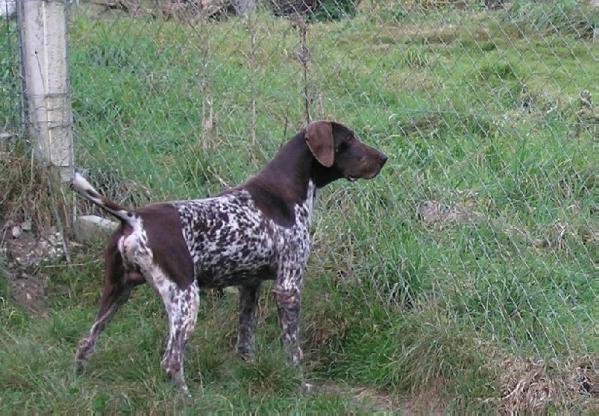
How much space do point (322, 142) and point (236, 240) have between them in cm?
67

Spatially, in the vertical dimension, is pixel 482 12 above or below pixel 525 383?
above

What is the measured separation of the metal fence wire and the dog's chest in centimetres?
58

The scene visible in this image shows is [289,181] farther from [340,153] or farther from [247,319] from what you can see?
[247,319]

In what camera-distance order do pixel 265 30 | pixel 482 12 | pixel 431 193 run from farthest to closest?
pixel 265 30, pixel 431 193, pixel 482 12

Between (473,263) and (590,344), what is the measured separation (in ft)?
2.52

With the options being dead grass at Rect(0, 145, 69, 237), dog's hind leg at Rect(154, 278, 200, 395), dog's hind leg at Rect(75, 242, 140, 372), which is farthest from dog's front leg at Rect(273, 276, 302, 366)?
dead grass at Rect(0, 145, 69, 237)

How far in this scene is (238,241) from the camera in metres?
4.92

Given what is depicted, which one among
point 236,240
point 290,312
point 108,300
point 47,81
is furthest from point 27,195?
point 290,312

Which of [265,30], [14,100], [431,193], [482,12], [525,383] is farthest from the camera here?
[14,100]

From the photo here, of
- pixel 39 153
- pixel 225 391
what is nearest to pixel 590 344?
pixel 225 391

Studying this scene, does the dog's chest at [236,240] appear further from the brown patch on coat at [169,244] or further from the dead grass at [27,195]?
the dead grass at [27,195]

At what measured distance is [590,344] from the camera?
480 cm

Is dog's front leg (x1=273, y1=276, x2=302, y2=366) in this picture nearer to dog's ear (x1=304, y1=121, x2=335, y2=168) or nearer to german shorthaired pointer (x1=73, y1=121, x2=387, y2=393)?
german shorthaired pointer (x1=73, y1=121, x2=387, y2=393)

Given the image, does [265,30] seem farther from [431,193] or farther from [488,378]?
[488,378]
